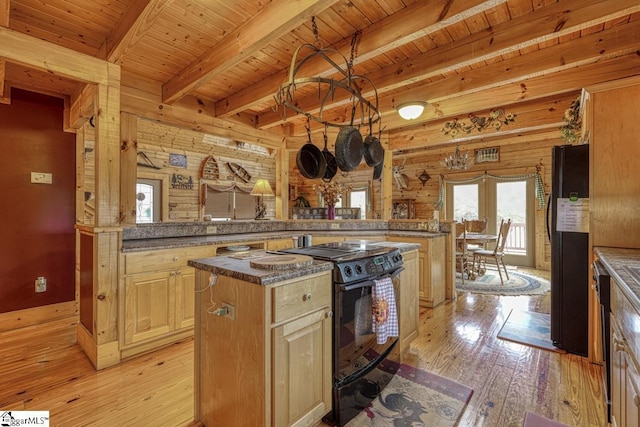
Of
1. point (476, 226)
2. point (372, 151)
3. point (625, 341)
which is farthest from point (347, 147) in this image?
point (476, 226)

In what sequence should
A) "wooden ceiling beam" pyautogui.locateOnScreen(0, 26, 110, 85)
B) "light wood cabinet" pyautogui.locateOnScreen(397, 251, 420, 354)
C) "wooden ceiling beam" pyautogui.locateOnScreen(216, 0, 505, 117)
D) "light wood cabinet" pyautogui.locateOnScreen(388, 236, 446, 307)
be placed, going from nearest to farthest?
"wooden ceiling beam" pyautogui.locateOnScreen(216, 0, 505, 117) → "wooden ceiling beam" pyautogui.locateOnScreen(0, 26, 110, 85) → "light wood cabinet" pyautogui.locateOnScreen(397, 251, 420, 354) → "light wood cabinet" pyautogui.locateOnScreen(388, 236, 446, 307)

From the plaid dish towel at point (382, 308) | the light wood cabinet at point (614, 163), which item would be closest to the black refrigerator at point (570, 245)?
the light wood cabinet at point (614, 163)

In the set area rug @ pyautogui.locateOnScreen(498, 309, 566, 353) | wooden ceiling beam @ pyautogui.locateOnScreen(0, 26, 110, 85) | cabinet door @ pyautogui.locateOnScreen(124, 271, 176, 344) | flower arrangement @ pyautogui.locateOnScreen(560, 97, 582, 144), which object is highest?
wooden ceiling beam @ pyautogui.locateOnScreen(0, 26, 110, 85)

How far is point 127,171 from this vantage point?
3.09m

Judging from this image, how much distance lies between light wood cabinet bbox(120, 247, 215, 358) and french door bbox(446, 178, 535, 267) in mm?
6349

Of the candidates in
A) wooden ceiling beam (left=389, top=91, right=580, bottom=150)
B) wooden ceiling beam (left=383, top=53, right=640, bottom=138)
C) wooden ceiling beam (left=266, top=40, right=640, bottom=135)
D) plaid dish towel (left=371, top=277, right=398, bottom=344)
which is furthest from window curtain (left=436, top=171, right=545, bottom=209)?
plaid dish towel (left=371, top=277, right=398, bottom=344)

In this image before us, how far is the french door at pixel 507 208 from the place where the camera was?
251 inches

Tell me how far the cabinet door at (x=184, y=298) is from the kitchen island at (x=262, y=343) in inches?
43.9

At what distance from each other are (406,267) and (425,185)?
18.9ft

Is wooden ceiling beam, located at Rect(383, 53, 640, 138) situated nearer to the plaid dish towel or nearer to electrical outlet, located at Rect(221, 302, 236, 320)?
the plaid dish towel

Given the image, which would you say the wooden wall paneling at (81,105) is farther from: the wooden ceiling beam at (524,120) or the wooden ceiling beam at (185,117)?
the wooden ceiling beam at (524,120)

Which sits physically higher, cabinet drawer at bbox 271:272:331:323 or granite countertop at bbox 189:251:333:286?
granite countertop at bbox 189:251:333:286

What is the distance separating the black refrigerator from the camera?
2.42 m

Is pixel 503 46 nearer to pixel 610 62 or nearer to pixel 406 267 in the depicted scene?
pixel 610 62
